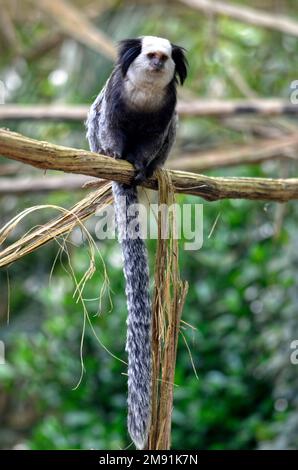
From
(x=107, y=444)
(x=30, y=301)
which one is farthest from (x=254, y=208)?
(x=30, y=301)

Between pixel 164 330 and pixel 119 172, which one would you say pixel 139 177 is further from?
pixel 164 330

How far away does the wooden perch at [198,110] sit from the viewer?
4.46 meters

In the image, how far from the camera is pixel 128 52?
9.02ft

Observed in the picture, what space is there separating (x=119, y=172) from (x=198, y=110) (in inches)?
91.3

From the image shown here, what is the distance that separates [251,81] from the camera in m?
6.16

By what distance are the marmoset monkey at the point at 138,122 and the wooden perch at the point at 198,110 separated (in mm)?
1548

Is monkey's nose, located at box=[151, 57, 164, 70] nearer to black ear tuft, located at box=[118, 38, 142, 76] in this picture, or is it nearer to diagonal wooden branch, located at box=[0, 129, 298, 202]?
black ear tuft, located at box=[118, 38, 142, 76]

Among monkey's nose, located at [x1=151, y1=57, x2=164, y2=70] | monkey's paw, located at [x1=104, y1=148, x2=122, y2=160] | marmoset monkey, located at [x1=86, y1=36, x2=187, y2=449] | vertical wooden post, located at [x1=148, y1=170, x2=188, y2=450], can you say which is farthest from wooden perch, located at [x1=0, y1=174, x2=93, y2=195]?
vertical wooden post, located at [x1=148, y1=170, x2=188, y2=450]

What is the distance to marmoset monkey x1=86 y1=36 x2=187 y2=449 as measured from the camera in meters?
2.56

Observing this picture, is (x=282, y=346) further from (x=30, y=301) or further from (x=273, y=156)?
(x=30, y=301)

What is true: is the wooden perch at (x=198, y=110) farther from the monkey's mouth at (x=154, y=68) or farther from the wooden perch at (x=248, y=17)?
the monkey's mouth at (x=154, y=68)

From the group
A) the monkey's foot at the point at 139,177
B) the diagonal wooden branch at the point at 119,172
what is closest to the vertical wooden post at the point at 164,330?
the diagonal wooden branch at the point at 119,172
